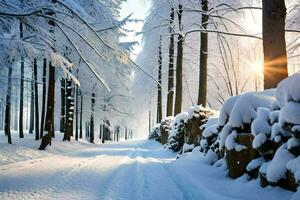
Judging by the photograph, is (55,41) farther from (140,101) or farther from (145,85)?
(140,101)

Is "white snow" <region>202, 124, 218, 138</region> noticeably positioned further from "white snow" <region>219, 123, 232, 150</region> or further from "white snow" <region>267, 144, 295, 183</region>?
"white snow" <region>267, 144, 295, 183</region>

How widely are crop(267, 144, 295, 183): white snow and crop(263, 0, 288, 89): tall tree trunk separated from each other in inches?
116

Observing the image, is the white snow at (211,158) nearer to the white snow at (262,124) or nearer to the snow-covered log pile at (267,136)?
the snow-covered log pile at (267,136)

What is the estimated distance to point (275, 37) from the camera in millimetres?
7688

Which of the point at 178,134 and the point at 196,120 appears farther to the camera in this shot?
the point at 178,134

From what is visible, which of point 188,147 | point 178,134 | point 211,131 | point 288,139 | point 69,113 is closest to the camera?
point 288,139

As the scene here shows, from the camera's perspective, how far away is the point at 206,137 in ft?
34.2

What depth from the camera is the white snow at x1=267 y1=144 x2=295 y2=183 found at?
525 centimetres

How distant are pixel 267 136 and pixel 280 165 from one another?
2.85 feet

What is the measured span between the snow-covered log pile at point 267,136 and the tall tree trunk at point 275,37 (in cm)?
73

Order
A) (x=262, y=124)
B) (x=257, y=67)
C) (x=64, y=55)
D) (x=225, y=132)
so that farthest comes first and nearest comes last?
(x=257, y=67) < (x=64, y=55) < (x=225, y=132) < (x=262, y=124)

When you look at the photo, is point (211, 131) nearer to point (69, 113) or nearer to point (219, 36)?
point (219, 36)

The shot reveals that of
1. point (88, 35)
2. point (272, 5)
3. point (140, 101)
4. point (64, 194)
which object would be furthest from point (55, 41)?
point (140, 101)

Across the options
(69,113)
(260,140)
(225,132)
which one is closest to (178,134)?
(225,132)
